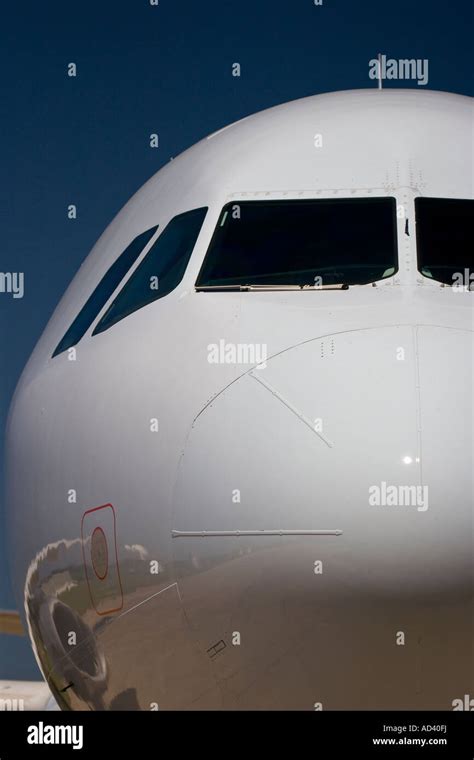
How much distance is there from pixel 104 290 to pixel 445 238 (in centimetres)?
205

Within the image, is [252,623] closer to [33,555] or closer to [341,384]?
[341,384]

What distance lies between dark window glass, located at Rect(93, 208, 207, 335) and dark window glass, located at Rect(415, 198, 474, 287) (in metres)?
1.18

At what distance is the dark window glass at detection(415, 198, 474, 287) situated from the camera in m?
6.14

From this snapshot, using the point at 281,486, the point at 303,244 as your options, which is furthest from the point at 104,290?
the point at 281,486

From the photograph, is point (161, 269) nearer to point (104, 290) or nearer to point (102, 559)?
point (104, 290)

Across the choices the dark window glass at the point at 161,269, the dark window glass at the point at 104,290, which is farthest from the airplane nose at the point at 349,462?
the dark window glass at the point at 104,290

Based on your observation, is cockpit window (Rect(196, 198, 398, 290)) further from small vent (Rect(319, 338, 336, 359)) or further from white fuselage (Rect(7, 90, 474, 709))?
small vent (Rect(319, 338, 336, 359))

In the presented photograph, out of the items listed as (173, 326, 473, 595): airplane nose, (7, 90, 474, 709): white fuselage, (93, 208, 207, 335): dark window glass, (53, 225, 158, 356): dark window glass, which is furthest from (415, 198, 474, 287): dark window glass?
(53, 225, 158, 356): dark window glass

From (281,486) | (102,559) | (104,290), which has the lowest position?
(102,559)

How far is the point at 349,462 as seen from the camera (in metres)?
4.99

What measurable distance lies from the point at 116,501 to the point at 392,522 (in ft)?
4.80

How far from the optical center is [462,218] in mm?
6508

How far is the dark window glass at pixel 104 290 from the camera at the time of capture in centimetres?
722
